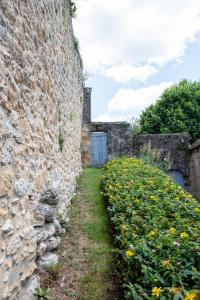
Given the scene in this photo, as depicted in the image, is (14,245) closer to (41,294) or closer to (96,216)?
(41,294)

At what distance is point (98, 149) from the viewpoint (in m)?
13.5

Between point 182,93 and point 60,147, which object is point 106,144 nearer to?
point 182,93

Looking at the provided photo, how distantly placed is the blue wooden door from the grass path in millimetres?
7670

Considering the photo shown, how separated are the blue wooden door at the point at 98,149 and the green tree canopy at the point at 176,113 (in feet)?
16.7

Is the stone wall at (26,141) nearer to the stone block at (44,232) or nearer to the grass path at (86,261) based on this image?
the stone block at (44,232)

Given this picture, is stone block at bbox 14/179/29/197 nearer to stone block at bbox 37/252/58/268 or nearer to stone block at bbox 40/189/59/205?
stone block at bbox 40/189/59/205

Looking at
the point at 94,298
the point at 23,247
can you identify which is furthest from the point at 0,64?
the point at 94,298

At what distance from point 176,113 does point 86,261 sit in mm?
14737

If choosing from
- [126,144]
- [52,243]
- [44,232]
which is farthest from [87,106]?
[44,232]

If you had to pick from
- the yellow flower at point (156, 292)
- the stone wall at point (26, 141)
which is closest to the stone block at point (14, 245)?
the stone wall at point (26, 141)

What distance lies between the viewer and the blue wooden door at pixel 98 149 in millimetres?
13531

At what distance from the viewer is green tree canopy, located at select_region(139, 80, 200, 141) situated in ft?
55.5

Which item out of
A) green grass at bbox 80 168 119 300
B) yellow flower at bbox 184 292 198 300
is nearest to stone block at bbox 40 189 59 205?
green grass at bbox 80 168 119 300

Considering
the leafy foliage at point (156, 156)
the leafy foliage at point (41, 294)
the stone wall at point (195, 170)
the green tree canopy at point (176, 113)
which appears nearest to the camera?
the leafy foliage at point (41, 294)
